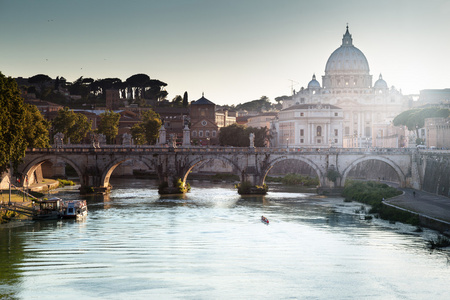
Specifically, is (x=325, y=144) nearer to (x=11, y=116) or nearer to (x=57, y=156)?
(x=57, y=156)

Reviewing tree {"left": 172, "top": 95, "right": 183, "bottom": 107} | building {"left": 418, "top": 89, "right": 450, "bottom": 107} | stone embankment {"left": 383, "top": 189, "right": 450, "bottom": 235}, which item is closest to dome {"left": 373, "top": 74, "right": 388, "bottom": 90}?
building {"left": 418, "top": 89, "right": 450, "bottom": 107}

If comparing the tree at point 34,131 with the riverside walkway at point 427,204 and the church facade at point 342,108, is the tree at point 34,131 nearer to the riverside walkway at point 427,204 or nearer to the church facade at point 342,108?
the riverside walkway at point 427,204

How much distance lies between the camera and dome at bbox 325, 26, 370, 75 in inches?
6206

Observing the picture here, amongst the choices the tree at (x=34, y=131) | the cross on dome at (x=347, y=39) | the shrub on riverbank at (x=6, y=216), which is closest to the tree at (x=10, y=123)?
the shrub on riverbank at (x=6, y=216)

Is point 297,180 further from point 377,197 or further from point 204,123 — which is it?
point 204,123

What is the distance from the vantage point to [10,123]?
178 ft

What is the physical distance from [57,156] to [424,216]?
36.1 metres

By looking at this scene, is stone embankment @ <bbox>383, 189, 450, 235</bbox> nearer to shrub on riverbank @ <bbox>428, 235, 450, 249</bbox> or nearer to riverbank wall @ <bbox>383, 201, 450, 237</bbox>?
riverbank wall @ <bbox>383, 201, 450, 237</bbox>

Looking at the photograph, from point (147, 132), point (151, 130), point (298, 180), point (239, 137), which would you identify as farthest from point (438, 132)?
point (239, 137)

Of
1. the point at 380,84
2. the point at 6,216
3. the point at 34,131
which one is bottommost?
the point at 6,216

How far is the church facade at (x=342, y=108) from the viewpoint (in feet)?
410

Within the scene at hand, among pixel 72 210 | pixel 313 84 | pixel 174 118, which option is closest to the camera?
pixel 72 210

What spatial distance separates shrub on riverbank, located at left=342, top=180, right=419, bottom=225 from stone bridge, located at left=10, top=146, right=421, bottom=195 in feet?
9.74

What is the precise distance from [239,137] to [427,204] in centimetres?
6893
